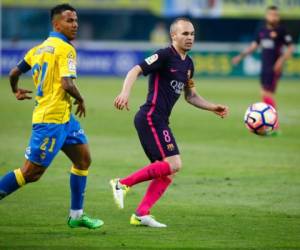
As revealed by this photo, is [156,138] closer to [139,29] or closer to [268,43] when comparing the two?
[268,43]

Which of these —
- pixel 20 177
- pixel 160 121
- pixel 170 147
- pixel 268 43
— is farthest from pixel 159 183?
pixel 268 43

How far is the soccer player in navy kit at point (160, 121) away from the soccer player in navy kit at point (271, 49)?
11398mm

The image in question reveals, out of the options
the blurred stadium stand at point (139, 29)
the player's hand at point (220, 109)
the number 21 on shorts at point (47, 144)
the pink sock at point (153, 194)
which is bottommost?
the blurred stadium stand at point (139, 29)

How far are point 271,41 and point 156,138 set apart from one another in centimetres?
1244

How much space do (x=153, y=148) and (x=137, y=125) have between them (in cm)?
33

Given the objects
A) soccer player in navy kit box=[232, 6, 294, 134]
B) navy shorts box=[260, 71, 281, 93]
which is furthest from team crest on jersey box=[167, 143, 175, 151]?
navy shorts box=[260, 71, 281, 93]

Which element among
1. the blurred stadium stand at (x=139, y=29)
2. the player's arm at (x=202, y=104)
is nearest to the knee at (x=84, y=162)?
the player's arm at (x=202, y=104)

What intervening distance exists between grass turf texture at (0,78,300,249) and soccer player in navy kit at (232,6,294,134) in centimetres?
114

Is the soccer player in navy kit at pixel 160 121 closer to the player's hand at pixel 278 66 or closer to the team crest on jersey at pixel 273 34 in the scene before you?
the player's hand at pixel 278 66

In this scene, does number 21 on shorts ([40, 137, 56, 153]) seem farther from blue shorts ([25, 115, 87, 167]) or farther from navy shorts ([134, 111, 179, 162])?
navy shorts ([134, 111, 179, 162])

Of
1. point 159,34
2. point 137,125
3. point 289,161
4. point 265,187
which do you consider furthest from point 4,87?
point 137,125

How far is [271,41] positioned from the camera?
21.3 meters

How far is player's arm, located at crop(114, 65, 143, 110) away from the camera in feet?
29.0

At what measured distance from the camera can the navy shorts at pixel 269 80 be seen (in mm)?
20984
